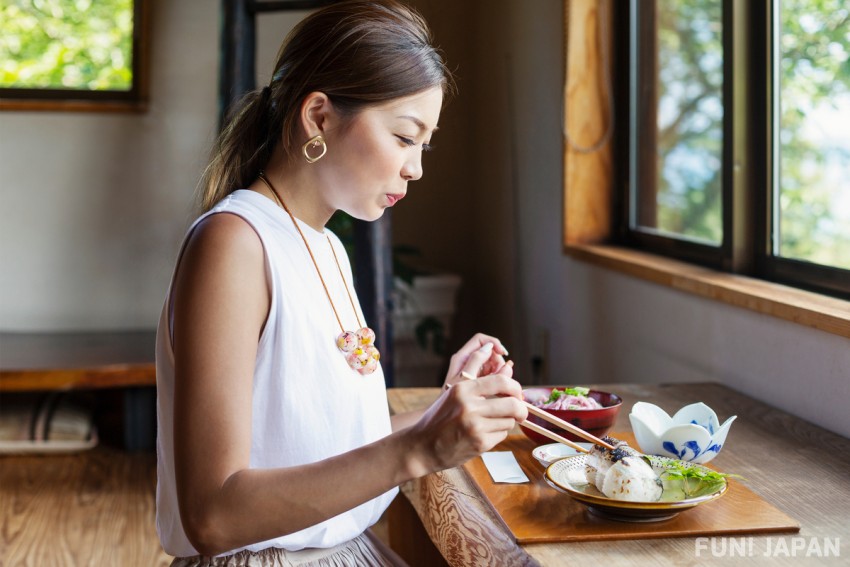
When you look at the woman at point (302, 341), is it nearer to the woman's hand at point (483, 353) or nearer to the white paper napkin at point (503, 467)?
the woman's hand at point (483, 353)

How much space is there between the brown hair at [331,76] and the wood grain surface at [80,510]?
1726 millimetres

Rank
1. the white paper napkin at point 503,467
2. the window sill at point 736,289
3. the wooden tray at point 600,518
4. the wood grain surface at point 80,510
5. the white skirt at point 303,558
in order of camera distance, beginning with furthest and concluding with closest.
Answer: the wood grain surface at point 80,510 → the window sill at point 736,289 → the white paper napkin at point 503,467 → the white skirt at point 303,558 → the wooden tray at point 600,518

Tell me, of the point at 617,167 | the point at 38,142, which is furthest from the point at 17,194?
the point at 617,167

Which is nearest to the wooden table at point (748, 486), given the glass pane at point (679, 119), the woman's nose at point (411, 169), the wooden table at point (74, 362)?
the woman's nose at point (411, 169)

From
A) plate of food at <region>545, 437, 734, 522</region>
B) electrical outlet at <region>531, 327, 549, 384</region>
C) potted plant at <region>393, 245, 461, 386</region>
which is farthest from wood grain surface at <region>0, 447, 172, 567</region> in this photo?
plate of food at <region>545, 437, 734, 522</region>

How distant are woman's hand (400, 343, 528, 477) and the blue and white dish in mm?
350

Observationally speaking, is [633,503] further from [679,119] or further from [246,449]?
[679,119]

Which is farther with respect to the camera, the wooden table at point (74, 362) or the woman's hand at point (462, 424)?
the wooden table at point (74, 362)

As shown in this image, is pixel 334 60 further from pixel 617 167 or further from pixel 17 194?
pixel 17 194

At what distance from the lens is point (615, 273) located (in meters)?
2.44

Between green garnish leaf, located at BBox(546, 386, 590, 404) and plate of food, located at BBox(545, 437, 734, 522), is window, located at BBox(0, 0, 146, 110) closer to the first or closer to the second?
green garnish leaf, located at BBox(546, 386, 590, 404)

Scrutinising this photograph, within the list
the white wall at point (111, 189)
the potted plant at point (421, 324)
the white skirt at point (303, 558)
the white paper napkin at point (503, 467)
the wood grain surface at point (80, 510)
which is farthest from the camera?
the white wall at point (111, 189)

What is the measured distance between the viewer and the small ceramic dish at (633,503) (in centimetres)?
101

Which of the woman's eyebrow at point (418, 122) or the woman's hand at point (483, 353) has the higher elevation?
the woman's eyebrow at point (418, 122)
